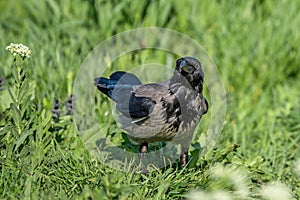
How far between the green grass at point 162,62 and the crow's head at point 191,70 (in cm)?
50

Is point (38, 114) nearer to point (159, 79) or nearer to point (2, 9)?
point (159, 79)

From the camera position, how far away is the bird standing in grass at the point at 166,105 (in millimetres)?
3443

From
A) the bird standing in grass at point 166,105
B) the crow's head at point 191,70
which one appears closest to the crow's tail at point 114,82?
the bird standing in grass at point 166,105

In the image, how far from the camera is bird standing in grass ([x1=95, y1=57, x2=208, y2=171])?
3.44 m

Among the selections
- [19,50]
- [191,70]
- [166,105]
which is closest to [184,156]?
[166,105]

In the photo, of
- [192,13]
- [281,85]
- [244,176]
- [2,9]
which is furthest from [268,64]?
[2,9]

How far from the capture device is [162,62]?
5680 millimetres

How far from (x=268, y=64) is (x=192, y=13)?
0.88 m

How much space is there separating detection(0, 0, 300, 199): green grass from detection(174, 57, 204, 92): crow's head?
0.50 meters

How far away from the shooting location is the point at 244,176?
12.1ft

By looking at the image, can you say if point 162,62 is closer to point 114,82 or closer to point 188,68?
point 114,82

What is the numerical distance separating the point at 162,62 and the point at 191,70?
2.28 meters

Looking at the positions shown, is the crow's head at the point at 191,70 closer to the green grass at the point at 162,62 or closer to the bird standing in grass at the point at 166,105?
the bird standing in grass at the point at 166,105

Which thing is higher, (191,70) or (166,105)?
(191,70)
